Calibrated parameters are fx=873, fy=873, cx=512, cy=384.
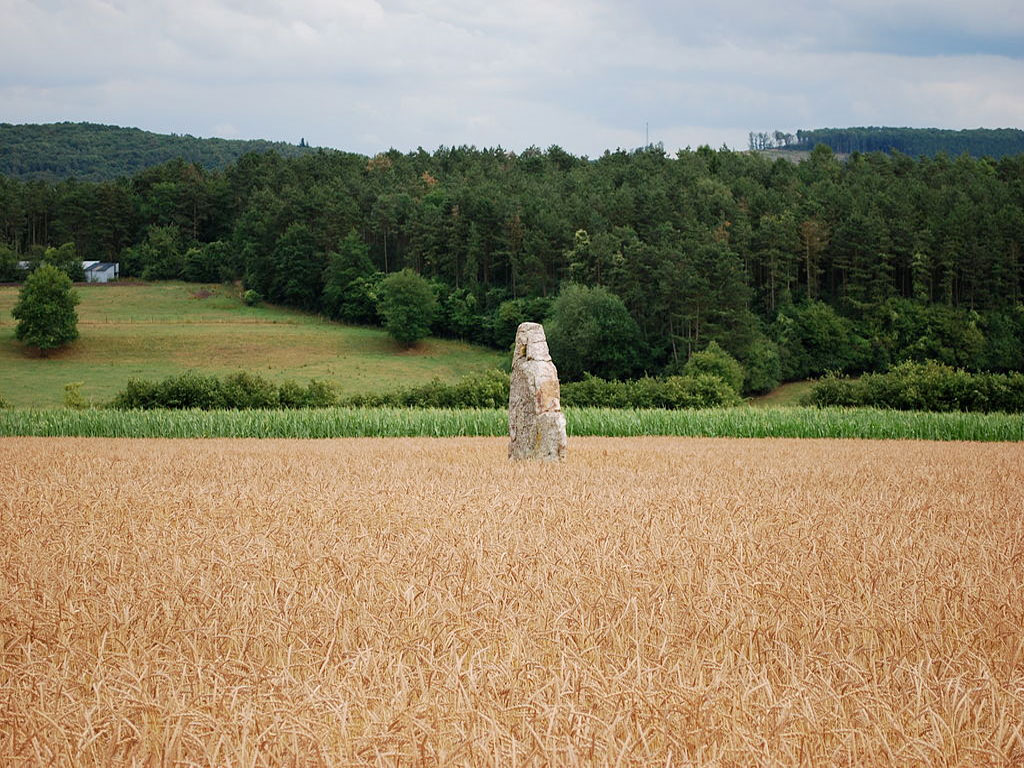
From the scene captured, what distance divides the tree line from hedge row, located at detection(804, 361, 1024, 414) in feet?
72.0

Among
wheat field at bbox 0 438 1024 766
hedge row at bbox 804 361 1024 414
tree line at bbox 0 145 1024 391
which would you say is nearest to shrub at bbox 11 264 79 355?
tree line at bbox 0 145 1024 391

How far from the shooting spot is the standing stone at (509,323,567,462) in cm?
1686

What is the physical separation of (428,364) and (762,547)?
67304 millimetres

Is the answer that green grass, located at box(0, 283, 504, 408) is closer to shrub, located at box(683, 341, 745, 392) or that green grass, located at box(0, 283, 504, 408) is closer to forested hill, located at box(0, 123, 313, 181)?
shrub, located at box(683, 341, 745, 392)

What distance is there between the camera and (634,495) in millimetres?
11109

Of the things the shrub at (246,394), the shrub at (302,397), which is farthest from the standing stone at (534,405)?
the shrub at (246,394)

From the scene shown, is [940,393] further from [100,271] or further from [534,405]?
[100,271]

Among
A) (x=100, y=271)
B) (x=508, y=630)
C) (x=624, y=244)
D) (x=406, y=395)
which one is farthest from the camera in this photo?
(x=100, y=271)

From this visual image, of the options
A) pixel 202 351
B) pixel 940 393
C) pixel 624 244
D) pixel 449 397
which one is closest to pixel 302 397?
pixel 449 397

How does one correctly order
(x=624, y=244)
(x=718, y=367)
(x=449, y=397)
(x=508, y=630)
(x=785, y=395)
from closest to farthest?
1. (x=508, y=630)
2. (x=449, y=397)
3. (x=718, y=367)
4. (x=785, y=395)
5. (x=624, y=244)

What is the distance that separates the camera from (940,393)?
1582 inches

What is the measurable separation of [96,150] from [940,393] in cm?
16793

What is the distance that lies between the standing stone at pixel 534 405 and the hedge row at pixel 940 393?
2784 centimetres

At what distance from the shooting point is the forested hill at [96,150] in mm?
154125
